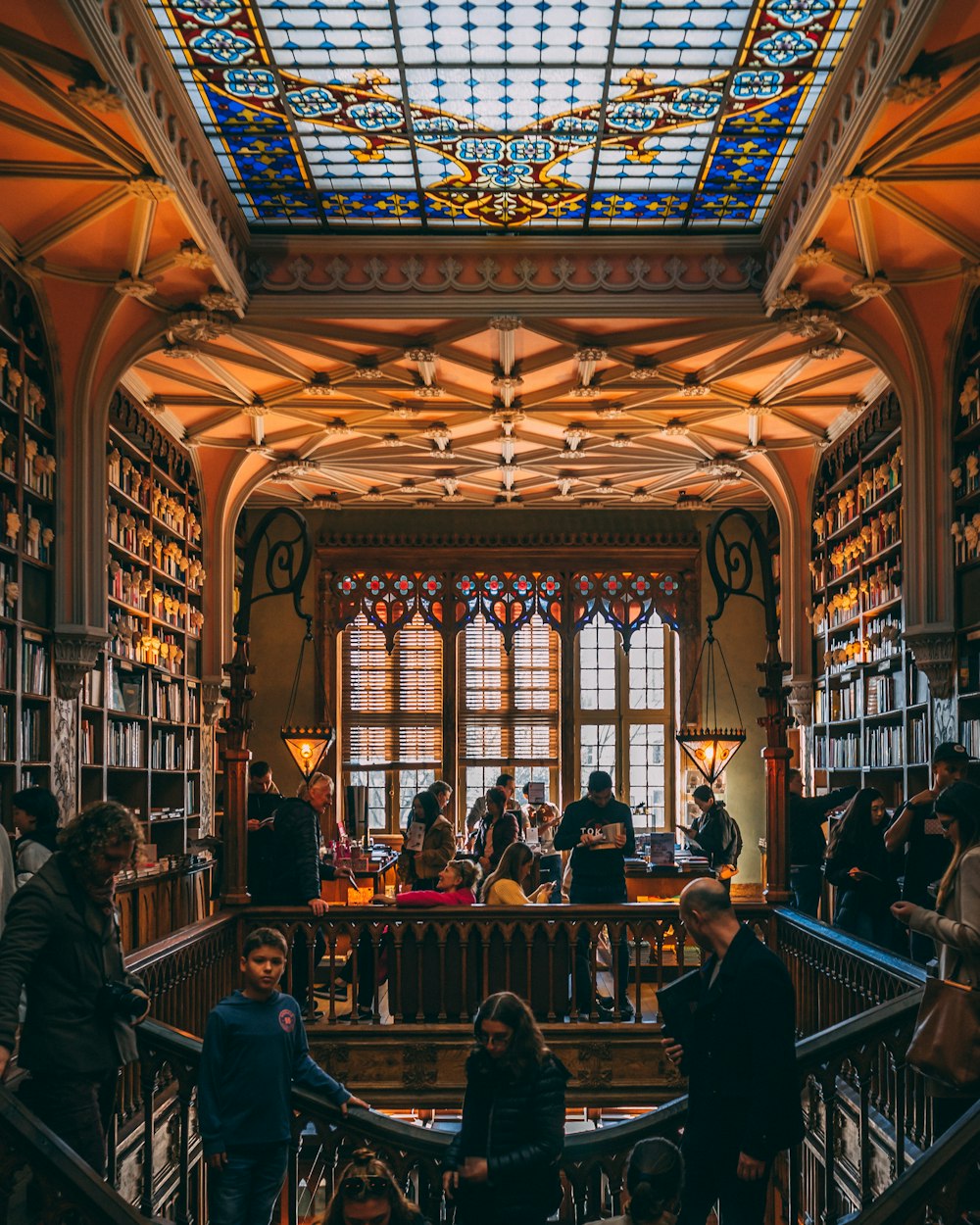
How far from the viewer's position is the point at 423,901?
746 centimetres

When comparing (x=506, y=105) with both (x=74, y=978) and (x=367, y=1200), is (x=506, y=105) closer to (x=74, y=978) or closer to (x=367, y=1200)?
(x=74, y=978)

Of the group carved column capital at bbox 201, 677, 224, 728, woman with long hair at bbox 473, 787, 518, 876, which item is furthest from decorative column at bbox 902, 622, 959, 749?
carved column capital at bbox 201, 677, 224, 728

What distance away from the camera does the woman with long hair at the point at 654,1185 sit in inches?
132

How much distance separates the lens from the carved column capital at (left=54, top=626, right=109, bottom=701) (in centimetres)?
851

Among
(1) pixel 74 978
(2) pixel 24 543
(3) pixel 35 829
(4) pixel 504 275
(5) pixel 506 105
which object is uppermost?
(5) pixel 506 105

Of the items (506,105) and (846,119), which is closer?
(846,119)

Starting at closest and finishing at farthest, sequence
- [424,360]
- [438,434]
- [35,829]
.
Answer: [35,829]
[424,360]
[438,434]

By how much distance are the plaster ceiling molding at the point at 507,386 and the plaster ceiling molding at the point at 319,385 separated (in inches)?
52.4

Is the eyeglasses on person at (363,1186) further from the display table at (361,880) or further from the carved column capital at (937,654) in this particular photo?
the display table at (361,880)

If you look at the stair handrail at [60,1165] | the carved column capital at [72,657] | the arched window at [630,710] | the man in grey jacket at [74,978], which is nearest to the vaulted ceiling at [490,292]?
the carved column capital at [72,657]

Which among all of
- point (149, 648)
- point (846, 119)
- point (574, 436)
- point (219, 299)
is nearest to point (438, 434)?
point (574, 436)

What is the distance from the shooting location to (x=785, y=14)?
6254 millimetres

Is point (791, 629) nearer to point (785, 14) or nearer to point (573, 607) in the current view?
point (573, 607)

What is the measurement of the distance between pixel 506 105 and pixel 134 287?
105 inches
